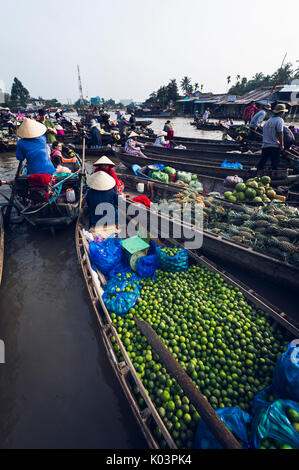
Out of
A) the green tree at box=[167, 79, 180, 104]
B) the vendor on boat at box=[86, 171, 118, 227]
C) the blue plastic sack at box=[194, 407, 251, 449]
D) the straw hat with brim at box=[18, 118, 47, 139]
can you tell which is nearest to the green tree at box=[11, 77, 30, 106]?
the green tree at box=[167, 79, 180, 104]

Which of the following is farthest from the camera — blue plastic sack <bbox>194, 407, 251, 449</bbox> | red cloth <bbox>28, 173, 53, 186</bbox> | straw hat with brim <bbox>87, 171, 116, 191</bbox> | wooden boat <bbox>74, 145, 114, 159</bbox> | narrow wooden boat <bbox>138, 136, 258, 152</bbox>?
wooden boat <bbox>74, 145, 114, 159</bbox>

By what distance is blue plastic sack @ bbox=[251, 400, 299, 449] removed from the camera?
5.73ft

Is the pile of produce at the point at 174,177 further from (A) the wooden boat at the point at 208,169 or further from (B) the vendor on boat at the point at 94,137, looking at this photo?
(B) the vendor on boat at the point at 94,137

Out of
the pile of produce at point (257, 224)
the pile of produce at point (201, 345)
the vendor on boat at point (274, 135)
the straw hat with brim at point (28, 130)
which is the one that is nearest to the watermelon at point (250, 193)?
the pile of produce at point (257, 224)

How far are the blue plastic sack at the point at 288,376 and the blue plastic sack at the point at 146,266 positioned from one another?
2.52 m

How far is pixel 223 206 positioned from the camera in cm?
558

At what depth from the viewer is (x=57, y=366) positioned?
3283 mm

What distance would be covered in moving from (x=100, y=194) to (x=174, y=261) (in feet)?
8.41

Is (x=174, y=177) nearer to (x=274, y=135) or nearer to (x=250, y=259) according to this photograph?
(x=274, y=135)

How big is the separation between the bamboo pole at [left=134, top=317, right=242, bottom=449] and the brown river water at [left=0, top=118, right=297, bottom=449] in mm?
957

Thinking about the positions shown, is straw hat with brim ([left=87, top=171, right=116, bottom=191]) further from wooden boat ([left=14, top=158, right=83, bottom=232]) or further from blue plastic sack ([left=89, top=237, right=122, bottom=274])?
blue plastic sack ([left=89, top=237, right=122, bottom=274])

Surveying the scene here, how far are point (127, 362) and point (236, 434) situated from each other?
1.29 metres
